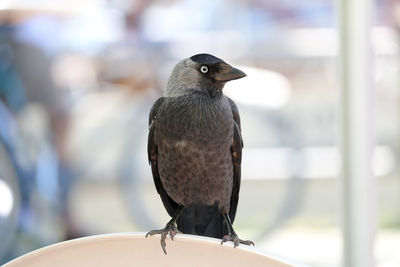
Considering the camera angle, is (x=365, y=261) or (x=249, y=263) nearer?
(x=249, y=263)

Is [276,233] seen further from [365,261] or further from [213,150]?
[213,150]

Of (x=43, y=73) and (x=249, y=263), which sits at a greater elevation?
(x=43, y=73)

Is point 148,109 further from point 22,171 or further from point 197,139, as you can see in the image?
point 197,139

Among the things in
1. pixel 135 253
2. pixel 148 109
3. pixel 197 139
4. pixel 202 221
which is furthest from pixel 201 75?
pixel 148 109

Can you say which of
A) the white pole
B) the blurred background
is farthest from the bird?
the blurred background

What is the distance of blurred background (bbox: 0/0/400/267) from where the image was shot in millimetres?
2729

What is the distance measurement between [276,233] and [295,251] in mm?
128

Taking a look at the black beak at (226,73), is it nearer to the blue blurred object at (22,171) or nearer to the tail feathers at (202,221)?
A: the tail feathers at (202,221)

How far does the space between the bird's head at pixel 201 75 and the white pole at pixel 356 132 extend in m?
0.89

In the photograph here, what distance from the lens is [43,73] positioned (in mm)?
2775

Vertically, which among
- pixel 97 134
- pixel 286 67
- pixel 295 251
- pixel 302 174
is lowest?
pixel 295 251

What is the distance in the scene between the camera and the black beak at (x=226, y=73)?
4.21 feet

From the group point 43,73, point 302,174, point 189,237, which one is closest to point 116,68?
point 43,73

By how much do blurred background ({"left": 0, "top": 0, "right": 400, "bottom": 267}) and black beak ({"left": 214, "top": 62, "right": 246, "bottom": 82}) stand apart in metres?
1.42
